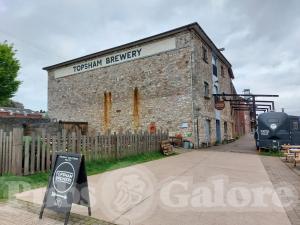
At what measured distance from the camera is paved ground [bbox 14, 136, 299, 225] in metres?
3.98

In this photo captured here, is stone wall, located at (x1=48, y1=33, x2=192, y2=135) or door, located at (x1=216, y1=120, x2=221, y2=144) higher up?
stone wall, located at (x1=48, y1=33, x2=192, y2=135)

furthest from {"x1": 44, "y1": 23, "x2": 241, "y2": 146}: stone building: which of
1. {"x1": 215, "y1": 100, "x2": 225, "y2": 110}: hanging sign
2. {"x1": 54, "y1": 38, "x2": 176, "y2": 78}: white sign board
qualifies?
{"x1": 215, "y1": 100, "x2": 225, "y2": 110}: hanging sign

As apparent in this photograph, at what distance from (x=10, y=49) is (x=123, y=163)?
2224cm

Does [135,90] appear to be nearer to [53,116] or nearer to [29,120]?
[29,120]

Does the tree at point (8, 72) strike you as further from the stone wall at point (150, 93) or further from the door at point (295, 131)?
the door at point (295, 131)

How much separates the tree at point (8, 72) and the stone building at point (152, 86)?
16.1ft

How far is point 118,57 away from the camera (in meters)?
20.2

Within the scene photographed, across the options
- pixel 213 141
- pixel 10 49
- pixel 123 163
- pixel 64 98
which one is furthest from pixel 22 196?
pixel 10 49

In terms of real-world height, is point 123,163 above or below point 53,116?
below

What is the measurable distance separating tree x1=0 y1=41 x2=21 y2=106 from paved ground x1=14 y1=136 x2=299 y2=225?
22.2 metres

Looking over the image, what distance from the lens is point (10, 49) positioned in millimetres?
25281

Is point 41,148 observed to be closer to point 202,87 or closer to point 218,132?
point 202,87

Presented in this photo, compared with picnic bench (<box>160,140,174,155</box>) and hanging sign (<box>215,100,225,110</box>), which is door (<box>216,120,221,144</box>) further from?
picnic bench (<box>160,140,174,155</box>)

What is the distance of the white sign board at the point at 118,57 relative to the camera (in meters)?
17.7
